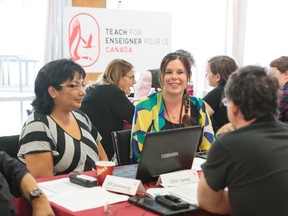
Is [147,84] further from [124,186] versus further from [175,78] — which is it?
[124,186]

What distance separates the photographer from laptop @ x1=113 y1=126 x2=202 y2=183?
185 centimetres

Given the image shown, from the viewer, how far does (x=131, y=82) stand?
385 centimetres

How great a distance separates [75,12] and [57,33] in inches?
33.4

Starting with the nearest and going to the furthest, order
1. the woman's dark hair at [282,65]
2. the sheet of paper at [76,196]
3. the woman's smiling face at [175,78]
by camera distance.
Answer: the sheet of paper at [76,196] < the woman's smiling face at [175,78] < the woman's dark hair at [282,65]

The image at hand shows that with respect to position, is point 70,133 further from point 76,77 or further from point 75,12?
point 75,12

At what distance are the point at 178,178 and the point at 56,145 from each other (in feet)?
2.39

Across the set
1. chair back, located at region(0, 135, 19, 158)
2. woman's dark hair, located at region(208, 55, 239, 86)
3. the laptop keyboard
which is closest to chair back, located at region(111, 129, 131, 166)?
the laptop keyboard

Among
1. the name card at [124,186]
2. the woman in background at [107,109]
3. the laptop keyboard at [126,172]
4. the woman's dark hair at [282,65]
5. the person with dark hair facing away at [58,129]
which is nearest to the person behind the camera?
the name card at [124,186]

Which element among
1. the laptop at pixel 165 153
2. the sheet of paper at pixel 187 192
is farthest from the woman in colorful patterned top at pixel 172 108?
the sheet of paper at pixel 187 192

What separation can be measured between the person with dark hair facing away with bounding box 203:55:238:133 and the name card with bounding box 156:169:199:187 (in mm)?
1774

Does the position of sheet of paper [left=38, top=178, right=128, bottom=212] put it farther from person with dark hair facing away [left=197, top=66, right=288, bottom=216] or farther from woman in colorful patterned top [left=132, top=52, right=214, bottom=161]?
woman in colorful patterned top [left=132, top=52, right=214, bottom=161]

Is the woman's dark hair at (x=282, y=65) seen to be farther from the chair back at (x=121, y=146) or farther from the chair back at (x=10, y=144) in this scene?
the chair back at (x=10, y=144)

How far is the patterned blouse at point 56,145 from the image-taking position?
7.29 ft

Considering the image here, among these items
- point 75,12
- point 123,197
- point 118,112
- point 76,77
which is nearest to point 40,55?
point 75,12
